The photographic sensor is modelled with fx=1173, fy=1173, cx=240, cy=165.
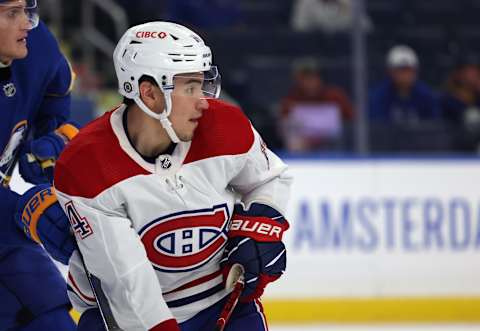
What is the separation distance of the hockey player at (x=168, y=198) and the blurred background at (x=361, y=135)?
247cm

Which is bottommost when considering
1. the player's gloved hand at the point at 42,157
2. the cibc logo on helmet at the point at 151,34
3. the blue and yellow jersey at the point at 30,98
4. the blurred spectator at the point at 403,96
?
the blurred spectator at the point at 403,96

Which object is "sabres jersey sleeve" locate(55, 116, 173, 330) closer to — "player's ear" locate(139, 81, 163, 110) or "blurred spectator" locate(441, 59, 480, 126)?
"player's ear" locate(139, 81, 163, 110)

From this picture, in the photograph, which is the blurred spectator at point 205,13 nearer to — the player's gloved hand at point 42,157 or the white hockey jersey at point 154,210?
the player's gloved hand at point 42,157

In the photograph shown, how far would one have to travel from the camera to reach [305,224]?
5.46 meters

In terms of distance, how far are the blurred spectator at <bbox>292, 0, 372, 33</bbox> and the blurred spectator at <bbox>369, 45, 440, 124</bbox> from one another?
12.6 inches

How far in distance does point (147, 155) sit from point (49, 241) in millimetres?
362

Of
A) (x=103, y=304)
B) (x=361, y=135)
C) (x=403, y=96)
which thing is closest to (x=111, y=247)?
(x=103, y=304)

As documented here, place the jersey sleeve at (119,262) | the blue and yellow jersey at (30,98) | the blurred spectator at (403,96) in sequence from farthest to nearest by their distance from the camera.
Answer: the blurred spectator at (403,96), the blue and yellow jersey at (30,98), the jersey sleeve at (119,262)

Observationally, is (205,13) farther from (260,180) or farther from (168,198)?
(168,198)

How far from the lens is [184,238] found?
8.96 ft

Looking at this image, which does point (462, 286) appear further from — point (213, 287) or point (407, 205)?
point (213, 287)

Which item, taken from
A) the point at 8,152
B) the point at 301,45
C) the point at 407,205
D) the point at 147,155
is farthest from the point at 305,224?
the point at 147,155

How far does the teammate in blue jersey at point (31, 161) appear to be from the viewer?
3021 millimetres

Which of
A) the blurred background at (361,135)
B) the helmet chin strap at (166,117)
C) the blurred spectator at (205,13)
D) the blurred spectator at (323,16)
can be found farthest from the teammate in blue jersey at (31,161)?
the blurred spectator at (323,16)
